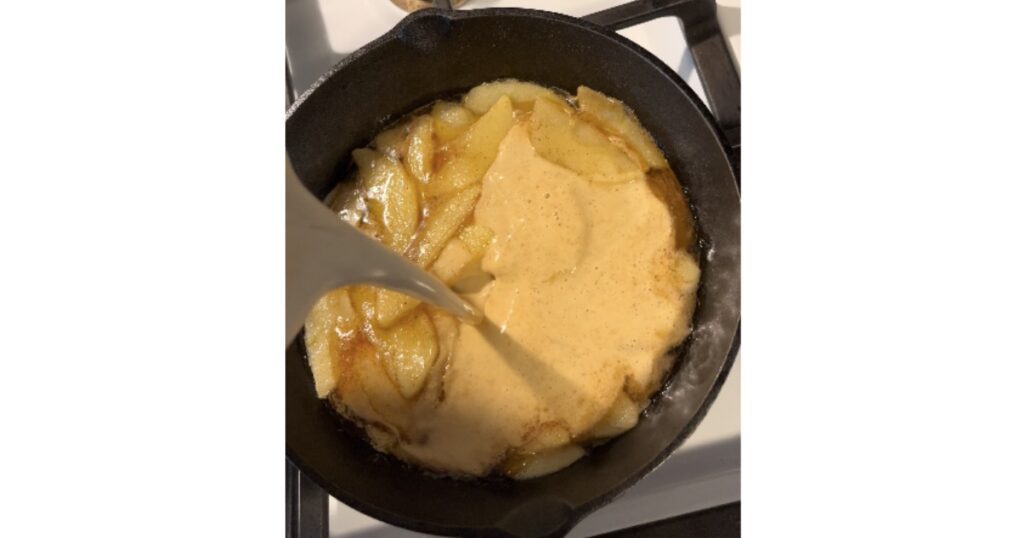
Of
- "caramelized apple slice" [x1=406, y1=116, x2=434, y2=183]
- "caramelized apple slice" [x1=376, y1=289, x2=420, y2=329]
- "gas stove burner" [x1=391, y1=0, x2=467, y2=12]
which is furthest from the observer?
"gas stove burner" [x1=391, y1=0, x2=467, y2=12]

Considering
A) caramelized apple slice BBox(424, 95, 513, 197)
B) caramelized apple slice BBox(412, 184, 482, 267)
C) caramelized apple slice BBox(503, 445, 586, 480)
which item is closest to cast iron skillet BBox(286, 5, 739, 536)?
caramelized apple slice BBox(503, 445, 586, 480)

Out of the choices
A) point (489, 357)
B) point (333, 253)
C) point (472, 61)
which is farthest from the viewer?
point (472, 61)

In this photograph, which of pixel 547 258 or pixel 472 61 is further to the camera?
pixel 472 61

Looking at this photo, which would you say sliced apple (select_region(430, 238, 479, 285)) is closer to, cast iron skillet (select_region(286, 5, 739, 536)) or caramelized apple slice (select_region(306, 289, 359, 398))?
caramelized apple slice (select_region(306, 289, 359, 398))

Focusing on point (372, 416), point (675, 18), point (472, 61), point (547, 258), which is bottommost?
point (372, 416)

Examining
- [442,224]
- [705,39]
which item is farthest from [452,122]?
[705,39]

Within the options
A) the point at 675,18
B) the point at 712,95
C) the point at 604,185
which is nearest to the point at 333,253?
the point at 604,185

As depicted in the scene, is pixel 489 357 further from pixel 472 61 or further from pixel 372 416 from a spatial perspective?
pixel 472 61
